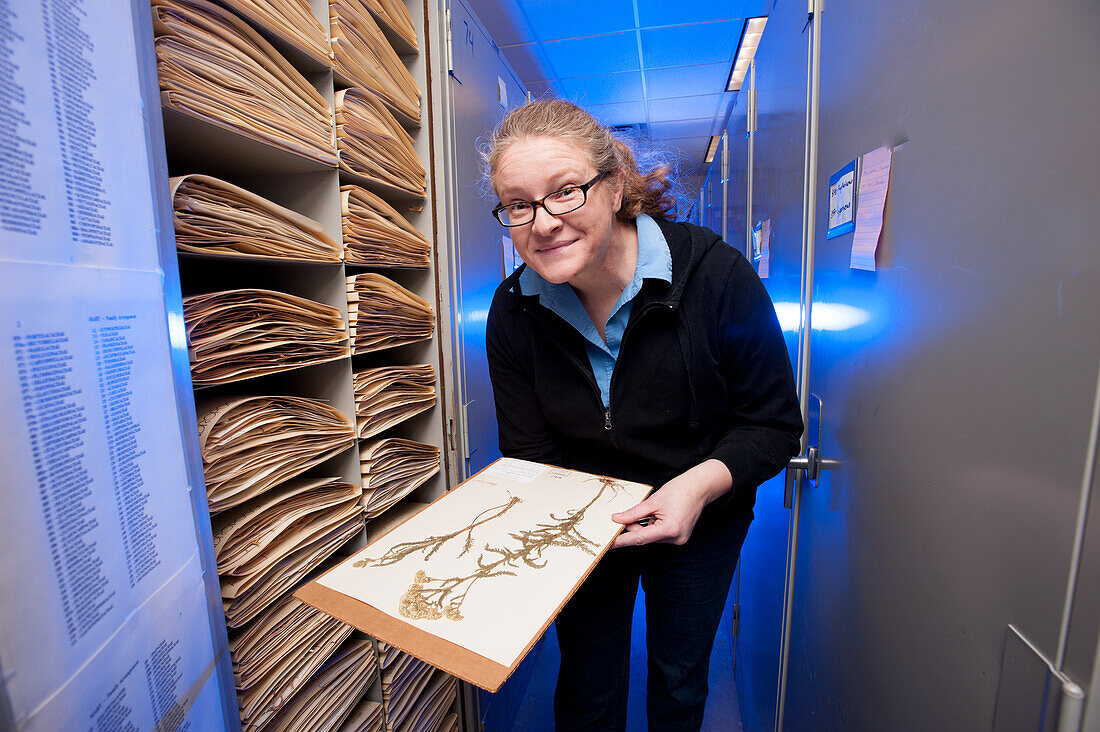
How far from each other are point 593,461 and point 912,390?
2.00 ft

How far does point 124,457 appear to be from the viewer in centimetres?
49

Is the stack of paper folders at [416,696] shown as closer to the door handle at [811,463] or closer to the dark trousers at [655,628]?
the dark trousers at [655,628]

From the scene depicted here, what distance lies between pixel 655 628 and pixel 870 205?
0.90 metres

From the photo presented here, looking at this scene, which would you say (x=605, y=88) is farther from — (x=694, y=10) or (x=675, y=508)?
(x=675, y=508)

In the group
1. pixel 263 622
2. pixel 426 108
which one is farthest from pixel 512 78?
pixel 263 622

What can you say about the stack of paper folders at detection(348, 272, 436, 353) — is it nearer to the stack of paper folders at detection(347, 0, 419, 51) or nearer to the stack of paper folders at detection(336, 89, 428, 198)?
the stack of paper folders at detection(336, 89, 428, 198)

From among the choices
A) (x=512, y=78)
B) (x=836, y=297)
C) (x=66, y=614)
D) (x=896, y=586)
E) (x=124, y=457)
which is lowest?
(x=896, y=586)

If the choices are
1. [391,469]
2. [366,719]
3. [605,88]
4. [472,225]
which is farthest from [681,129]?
[366,719]

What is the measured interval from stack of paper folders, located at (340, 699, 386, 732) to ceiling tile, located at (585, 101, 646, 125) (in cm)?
392

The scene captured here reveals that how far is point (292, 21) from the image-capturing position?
0.91 m

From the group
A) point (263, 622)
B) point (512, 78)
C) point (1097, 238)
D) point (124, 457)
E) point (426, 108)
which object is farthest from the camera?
point (512, 78)

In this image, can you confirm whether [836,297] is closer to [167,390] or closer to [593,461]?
[593,461]

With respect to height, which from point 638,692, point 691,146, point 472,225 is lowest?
point 638,692

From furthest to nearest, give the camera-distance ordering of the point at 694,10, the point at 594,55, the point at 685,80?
the point at 685,80, the point at 594,55, the point at 694,10
